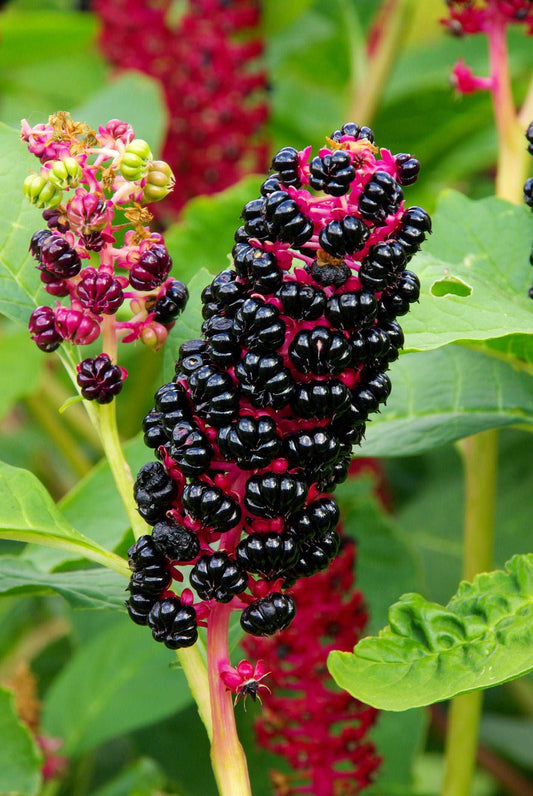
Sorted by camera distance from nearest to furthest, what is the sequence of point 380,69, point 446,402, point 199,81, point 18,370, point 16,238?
point 16,238 < point 446,402 < point 18,370 < point 380,69 < point 199,81

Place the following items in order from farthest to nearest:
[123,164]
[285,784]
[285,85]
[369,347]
Result: 1. [285,85]
2. [285,784]
3. [123,164]
4. [369,347]

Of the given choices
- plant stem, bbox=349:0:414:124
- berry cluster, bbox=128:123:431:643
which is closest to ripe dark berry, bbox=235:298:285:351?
berry cluster, bbox=128:123:431:643

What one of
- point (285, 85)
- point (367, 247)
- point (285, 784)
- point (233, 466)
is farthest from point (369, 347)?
point (285, 85)

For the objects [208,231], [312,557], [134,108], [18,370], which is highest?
[134,108]

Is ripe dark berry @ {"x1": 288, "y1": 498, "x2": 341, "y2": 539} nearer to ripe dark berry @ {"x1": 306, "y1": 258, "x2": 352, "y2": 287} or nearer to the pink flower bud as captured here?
ripe dark berry @ {"x1": 306, "y1": 258, "x2": 352, "y2": 287}

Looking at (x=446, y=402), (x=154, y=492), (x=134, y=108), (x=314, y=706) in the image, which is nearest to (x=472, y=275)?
(x=446, y=402)

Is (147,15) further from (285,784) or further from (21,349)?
(285,784)

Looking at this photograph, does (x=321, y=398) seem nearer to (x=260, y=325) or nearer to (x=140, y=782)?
(x=260, y=325)
